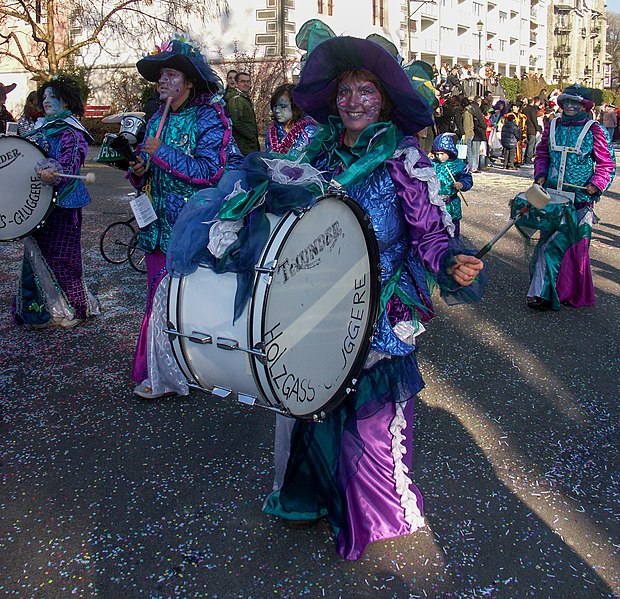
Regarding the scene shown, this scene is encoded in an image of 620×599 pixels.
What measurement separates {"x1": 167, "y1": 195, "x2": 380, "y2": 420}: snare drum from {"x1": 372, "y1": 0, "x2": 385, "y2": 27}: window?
3407 cm

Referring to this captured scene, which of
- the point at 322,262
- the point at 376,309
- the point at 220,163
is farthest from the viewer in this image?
the point at 220,163

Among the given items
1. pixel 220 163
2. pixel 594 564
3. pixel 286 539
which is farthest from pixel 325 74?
pixel 594 564

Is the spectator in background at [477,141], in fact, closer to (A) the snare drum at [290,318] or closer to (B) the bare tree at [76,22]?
(B) the bare tree at [76,22]

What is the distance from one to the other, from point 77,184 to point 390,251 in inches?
134

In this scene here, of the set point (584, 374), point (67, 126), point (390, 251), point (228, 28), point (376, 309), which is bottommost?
point (584, 374)

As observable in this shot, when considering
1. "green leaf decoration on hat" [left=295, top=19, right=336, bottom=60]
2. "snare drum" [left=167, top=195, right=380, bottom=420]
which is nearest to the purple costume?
"green leaf decoration on hat" [left=295, top=19, right=336, bottom=60]

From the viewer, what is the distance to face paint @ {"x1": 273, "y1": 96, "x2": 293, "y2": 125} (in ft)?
21.5

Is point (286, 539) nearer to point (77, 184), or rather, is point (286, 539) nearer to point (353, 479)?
point (353, 479)

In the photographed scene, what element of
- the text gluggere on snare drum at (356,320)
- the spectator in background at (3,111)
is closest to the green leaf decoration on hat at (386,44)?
the text gluggere on snare drum at (356,320)

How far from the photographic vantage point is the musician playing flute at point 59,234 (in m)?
5.22

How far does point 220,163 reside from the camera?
388cm

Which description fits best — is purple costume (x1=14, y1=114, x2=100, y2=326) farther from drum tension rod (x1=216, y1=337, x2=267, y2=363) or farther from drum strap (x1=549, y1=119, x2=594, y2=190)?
drum strap (x1=549, y1=119, x2=594, y2=190)

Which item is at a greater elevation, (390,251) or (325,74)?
(325,74)

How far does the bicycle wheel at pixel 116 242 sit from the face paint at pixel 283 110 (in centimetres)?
213
